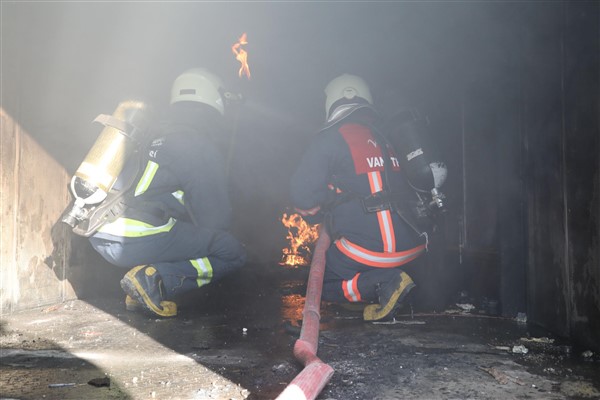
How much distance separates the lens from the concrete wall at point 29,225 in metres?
3.72

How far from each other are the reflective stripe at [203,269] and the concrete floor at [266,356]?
0.78 ft

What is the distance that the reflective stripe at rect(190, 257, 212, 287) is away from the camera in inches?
159

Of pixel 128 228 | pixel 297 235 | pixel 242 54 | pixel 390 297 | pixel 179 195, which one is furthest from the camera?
pixel 242 54

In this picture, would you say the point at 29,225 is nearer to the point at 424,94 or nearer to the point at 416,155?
the point at 416,155

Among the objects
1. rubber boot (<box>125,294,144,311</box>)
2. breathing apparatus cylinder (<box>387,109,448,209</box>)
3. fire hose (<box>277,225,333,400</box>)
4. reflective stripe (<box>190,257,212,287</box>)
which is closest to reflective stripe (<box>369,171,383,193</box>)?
breathing apparatus cylinder (<box>387,109,448,209</box>)

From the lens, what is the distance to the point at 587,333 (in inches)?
109

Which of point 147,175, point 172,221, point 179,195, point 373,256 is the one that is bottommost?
point 373,256

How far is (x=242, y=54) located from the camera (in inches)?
263

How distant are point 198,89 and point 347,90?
1.30 m

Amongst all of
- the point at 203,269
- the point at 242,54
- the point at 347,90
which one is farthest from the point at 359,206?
the point at 242,54

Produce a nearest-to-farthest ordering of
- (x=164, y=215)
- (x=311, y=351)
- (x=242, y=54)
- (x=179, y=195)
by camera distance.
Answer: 1. (x=311, y=351)
2. (x=164, y=215)
3. (x=179, y=195)
4. (x=242, y=54)

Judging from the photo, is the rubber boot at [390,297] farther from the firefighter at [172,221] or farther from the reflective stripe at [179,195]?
the reflective stripe at [179,195]

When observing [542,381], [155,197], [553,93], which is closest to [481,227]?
[553,93]

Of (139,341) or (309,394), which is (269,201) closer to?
(139,341)
